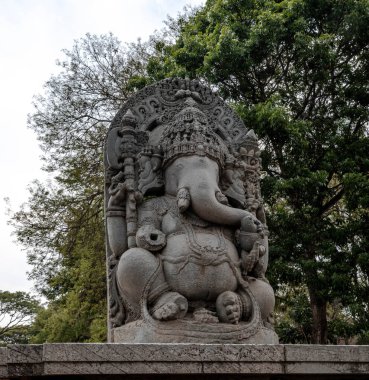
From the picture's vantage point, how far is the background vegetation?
12.1 meters

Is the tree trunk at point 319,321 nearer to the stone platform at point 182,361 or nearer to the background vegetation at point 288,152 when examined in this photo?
the background vegetation at point 288,152

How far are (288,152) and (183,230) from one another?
7.34 m

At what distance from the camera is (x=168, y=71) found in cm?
1473

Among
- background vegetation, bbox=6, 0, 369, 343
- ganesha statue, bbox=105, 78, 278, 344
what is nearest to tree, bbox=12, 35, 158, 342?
background vegetation, bbox=6, 0, 369, 343

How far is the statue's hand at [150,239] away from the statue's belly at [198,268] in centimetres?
8

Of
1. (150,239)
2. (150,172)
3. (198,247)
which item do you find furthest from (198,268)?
(150,172)

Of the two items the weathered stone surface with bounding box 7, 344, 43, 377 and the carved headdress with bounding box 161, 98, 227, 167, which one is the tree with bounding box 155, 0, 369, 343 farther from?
the weathered stone surface with bounding box 7, 344, 43, 377

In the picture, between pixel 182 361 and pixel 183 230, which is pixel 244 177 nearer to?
pixel 183 230

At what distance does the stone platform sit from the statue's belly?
1411mm

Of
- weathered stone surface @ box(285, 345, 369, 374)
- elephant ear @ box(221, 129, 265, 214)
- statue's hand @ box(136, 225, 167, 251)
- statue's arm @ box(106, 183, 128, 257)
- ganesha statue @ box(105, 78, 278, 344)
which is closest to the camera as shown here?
weathered stone surface @ box(285, 345, 369, 374)

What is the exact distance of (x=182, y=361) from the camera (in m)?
4.21

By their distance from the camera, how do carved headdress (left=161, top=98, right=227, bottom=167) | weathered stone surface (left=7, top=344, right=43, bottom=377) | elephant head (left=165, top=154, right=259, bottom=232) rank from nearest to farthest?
weathered stone surface (left=7, top=344, right=43, bottom=377)
elephant head (left=165, top=154, right=259, bottom=232)
carved headdress (left=161, top=98, right=227, bottom=167)

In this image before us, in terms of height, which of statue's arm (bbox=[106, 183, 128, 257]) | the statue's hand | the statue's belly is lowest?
the statue's belly

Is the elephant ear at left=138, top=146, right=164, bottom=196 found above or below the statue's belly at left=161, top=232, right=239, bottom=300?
above
